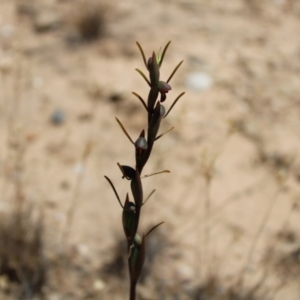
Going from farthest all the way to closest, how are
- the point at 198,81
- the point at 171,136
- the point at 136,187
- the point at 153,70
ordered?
the point at 198,81 < the point at 171,136 < the point at 136,187 < the point at 153,70

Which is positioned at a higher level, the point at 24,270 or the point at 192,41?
the point at 192,41

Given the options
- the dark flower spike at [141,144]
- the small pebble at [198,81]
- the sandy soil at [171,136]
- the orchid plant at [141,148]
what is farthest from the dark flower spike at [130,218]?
the small pebble at [198,81]

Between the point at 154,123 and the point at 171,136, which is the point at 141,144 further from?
the point at 171,136

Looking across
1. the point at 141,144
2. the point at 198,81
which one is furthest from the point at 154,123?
the point at 198,81

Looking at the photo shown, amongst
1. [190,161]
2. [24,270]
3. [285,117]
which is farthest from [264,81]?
[24,270]

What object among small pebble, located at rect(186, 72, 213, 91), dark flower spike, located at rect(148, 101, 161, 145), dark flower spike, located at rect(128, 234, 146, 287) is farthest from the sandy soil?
dark flower spike, located at rect(148, 101, 161, 145)

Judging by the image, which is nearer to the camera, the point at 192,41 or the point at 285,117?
the point at 285,117

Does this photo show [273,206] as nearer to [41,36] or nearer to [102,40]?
[102,40]

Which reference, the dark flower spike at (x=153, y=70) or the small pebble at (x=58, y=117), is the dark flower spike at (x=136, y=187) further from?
the small pebble at (x=58, y=117)
